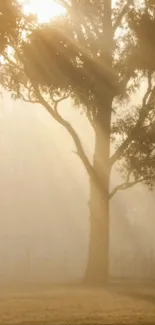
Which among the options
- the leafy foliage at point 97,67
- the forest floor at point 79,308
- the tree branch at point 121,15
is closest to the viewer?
the forest floor at point 79,308

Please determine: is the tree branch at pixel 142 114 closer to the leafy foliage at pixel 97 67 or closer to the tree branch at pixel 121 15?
the leafy foliage at pixel 97 67

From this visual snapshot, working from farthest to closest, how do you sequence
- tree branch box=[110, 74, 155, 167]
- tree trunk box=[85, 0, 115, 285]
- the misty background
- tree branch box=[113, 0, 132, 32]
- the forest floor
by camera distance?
the misty background < tree branch box=[113, 0, 132, 32] < tree branch box=[110, 74, 155, 167] < tree trunk box=[85, 0, 115, 285] < the forest floor

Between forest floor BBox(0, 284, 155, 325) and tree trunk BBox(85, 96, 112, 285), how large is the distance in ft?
21.1

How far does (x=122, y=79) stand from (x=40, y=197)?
41.3m

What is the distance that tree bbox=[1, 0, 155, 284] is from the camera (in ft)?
97.1

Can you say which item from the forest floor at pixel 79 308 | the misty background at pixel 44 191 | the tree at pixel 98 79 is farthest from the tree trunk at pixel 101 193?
the misty background at pixel 44 191

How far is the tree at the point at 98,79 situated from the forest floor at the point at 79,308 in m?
7.54

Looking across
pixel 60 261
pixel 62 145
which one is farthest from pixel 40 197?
pixel 60 261

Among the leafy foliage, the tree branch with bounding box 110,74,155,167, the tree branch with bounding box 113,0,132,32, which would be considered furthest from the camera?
the tree branch with bounding box 113,0,132,32

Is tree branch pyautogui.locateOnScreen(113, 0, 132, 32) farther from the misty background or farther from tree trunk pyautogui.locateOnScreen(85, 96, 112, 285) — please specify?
the misty background

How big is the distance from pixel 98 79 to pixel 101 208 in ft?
18.6

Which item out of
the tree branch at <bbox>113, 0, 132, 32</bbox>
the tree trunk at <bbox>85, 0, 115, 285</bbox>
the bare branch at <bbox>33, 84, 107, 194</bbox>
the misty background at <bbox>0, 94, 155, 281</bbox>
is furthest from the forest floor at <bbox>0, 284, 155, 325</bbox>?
the misty background at <bbox>0, 94, 155, 281</bbox>

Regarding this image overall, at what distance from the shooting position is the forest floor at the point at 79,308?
15703 mm

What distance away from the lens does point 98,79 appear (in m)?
30.2
